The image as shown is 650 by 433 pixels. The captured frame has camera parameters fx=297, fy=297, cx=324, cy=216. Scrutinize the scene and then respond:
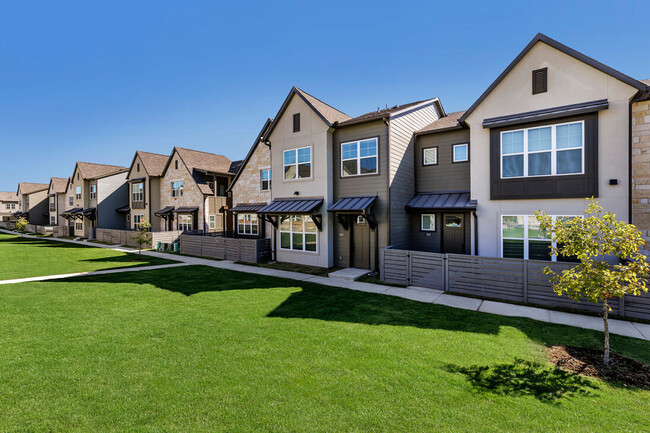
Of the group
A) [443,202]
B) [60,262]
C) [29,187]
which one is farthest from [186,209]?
[29,187]

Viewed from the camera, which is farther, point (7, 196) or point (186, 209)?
point (7, 196)

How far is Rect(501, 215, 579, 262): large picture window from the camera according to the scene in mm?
11125

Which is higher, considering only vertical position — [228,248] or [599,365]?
[228,248]

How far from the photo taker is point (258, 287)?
1161cm

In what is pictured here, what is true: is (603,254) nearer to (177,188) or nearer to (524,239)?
(524,239)

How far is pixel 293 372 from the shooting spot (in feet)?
17.2

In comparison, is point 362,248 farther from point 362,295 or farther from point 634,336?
point 634,336

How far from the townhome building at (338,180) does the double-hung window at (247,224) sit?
5402mm

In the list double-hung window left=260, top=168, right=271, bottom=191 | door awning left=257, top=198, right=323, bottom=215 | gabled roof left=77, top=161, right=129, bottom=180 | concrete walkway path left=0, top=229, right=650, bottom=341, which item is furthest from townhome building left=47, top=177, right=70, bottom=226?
concrete walkway path left=0, top=229, right=650, bottom=341

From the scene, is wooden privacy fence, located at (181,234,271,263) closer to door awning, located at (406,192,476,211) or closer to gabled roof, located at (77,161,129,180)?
door awning, located at (406,192,476,211)

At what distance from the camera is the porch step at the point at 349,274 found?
1296cm

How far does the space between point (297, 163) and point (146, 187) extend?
70.9 feet

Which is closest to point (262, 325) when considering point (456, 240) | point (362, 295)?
point (362, 295)

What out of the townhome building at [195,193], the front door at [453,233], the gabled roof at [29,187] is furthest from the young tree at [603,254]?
the gabled roof at [29,187]
